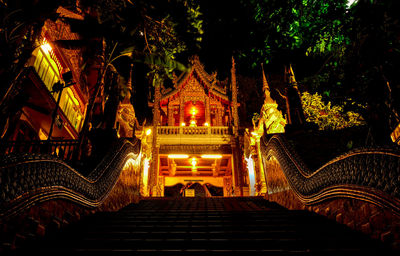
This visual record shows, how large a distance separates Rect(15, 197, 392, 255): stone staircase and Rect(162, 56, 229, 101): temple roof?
626 inches

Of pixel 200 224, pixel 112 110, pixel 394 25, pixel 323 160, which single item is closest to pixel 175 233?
pixel 200 224

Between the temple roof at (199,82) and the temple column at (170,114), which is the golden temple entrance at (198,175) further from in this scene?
the temple roof at (199,82)

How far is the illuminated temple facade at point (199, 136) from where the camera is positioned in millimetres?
15344

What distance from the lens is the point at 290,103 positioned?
783 centimetres

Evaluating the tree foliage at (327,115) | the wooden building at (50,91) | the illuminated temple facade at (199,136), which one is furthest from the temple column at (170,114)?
the tree foliage at (327,115)

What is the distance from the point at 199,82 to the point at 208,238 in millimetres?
17716

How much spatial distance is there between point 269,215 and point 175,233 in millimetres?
1704

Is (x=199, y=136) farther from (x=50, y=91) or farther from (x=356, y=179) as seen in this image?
(x=356, y=179)

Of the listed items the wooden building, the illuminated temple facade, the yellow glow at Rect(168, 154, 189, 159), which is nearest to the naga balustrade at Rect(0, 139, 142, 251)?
the wooden building

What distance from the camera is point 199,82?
1962 cm

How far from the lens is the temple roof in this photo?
18.8 meters

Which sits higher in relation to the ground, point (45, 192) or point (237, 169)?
point (237, 169)

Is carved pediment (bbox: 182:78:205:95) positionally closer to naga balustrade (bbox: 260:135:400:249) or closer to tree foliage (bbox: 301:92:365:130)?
tree foliage (bbox: 301:92:365:130)

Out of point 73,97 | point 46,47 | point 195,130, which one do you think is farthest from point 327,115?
point 73,97
